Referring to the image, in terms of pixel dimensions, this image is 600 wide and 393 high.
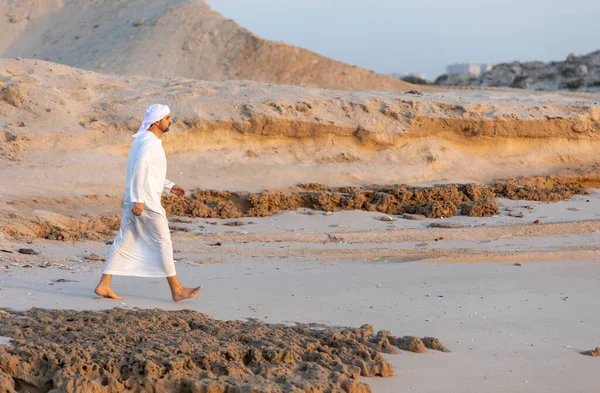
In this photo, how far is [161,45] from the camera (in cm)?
2288

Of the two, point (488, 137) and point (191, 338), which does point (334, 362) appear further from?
point (488, 137)

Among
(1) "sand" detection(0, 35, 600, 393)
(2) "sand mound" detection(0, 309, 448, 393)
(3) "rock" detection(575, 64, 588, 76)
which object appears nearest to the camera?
(2) "sand mound" detection(0, 309, 448, 393)

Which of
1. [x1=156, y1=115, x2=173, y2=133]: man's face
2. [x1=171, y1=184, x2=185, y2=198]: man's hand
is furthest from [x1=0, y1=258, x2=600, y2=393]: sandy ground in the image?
[x1=156, y1=115, x2=173, y2=133]: man's face

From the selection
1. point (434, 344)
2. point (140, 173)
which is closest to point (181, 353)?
point (434, 344)

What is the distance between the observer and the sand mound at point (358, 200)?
9273 mm

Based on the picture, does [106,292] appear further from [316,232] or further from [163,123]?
[316,232]

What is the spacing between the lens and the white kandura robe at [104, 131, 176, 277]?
548 cm

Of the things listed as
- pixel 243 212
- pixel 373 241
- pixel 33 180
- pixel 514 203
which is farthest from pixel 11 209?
pixel 514 203

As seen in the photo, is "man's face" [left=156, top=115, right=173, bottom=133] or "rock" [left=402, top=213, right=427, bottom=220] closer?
"man's face" [left=156, top=115, right=173, bottom=133]

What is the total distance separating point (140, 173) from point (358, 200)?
4651mm

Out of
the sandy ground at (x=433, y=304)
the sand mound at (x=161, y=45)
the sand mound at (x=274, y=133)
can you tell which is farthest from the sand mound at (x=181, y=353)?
the sand mound at (x=161, y=45)

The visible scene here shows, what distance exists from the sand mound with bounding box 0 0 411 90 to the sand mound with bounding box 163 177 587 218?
37.5 feet

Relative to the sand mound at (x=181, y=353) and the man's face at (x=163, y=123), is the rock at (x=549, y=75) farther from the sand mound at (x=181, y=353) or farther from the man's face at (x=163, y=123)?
the sand mound at (x=181, y=353)

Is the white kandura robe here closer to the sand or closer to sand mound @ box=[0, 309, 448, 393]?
the sand
